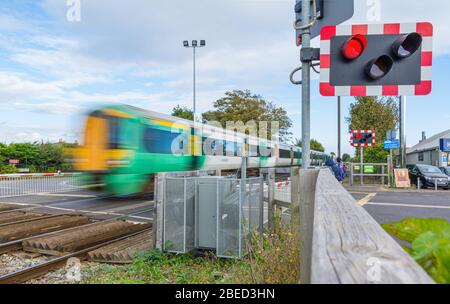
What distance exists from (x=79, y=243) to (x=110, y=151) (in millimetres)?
5213

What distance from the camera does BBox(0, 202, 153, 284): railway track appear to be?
537 centimetres

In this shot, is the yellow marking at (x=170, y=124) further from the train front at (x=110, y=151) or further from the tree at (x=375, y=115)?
the tree at (x=375, y=115)

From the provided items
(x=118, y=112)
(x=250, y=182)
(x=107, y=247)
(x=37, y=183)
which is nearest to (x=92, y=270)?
(x=107, y=247)

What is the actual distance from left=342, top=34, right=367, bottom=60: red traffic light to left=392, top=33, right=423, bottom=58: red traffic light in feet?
0.91

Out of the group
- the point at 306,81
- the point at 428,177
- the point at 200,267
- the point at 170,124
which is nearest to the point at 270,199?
the point at 200,267

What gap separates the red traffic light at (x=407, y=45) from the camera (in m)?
3.31

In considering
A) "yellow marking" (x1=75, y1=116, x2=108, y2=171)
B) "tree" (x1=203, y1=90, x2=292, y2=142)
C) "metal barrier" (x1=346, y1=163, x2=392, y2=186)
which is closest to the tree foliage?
"tree" (x1=203, y1=90, x2=292, y2=142)

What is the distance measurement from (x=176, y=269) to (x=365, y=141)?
1737 cm

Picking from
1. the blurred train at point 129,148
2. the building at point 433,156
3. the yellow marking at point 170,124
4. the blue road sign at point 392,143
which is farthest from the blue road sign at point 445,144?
the blurred train at point 129,148

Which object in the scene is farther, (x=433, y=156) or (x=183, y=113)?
(x=183, y=113)

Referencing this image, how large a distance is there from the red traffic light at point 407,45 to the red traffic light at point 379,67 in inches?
4.1

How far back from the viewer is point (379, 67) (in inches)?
134

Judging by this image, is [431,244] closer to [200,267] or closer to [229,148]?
[200,267]
